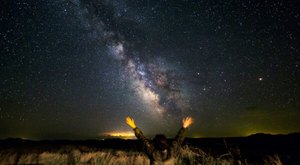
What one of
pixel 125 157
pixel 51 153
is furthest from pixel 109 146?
pixel 51 153

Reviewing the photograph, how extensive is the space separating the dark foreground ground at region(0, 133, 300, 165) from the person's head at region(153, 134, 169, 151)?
189 cm

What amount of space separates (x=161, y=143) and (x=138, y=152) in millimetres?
2659

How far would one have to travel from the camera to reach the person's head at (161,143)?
5.20 metres

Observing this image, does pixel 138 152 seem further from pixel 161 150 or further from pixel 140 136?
pixel 161 150

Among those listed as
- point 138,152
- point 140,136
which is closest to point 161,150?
point 140,136

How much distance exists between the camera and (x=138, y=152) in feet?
25.1

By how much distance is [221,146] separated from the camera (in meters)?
7.79

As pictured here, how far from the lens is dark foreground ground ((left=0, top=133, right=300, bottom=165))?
22.7 ft

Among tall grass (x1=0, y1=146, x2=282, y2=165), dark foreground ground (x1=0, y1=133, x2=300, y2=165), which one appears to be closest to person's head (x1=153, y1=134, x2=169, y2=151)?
dark foreground ground (x1=0, y1=133, x2=300, y2=165)

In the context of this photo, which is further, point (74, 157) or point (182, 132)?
point (74, 157)

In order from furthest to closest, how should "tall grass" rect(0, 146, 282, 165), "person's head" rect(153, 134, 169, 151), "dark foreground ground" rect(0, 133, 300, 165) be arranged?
"tall grass" rect(0, 146, 282, 165) → "dark foreground ground" rect(0, 133, 300, 165) → "person's head" rect(153, 134, 169, 151)

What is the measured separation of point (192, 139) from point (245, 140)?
172 cm

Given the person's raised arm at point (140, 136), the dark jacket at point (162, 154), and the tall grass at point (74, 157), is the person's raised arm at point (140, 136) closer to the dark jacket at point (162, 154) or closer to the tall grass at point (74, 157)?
the dark jacket at point (162, 154)

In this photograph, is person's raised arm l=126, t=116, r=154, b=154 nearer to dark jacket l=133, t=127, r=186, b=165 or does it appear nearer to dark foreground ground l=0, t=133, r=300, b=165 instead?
dark jacket l=133, t=127, r=186, b=165
